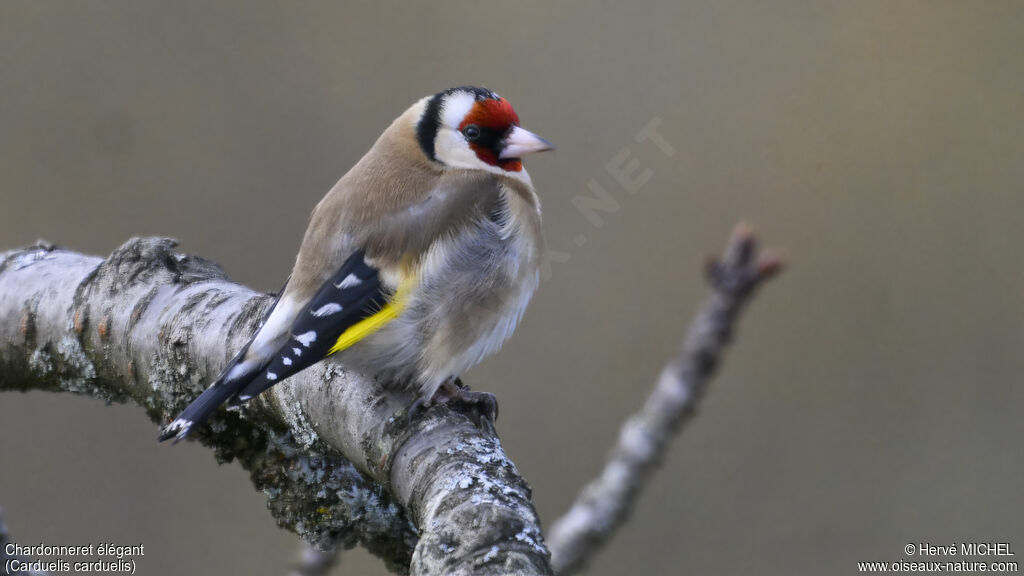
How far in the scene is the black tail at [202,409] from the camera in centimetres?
171

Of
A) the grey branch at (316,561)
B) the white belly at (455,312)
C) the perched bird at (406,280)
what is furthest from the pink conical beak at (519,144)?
the grey branch at (316,561)

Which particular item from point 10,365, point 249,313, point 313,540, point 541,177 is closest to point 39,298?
point 10,365

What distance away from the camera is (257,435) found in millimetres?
2051

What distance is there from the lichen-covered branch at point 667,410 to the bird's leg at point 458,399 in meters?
0.25

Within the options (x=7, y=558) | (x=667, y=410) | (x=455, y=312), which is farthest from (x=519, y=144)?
(x=7, y=558)

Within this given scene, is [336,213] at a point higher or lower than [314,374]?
higher

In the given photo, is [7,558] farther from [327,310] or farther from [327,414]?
[327,310]

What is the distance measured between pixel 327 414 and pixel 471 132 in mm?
919

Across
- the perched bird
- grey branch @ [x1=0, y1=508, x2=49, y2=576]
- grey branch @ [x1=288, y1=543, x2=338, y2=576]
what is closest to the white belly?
the perched bird

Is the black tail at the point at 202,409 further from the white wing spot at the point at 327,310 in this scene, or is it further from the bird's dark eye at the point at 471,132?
the bird's dark eye at the point at 471,132

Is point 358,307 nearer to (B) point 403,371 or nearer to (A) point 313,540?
(B) point 403,371

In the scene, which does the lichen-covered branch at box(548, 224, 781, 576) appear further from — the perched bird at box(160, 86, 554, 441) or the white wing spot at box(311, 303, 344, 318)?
the white wing spot at box(311, 303, 344, 318)

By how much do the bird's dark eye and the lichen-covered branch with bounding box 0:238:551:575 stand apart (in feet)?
2.16

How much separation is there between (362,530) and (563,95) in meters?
2.64
